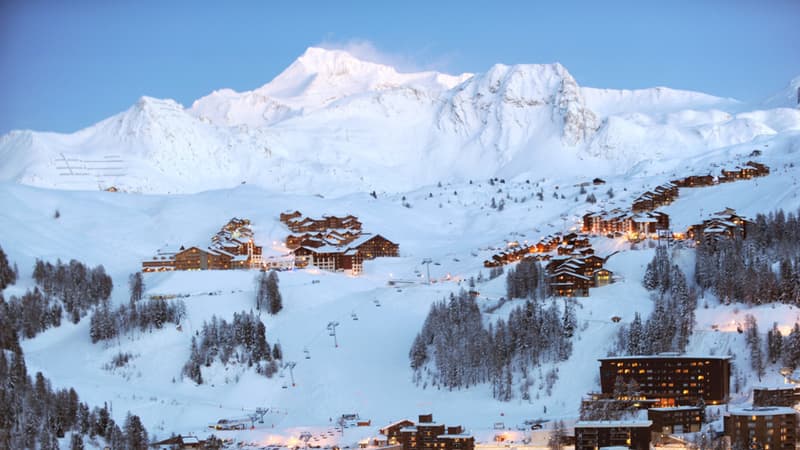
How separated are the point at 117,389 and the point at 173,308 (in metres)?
6.44

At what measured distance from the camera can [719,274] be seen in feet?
170

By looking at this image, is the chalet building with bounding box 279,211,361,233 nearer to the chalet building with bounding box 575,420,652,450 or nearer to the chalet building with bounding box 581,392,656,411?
the chalet building with bounding box 581,392,656,411

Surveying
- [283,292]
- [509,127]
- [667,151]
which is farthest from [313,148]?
[283,292]

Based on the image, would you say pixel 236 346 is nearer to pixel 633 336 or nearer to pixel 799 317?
pixel 633 336

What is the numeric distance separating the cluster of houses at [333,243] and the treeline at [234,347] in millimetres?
14269

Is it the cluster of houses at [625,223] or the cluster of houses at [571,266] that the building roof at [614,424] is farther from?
the cluster of houses at [625,223]

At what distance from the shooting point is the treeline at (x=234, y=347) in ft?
167

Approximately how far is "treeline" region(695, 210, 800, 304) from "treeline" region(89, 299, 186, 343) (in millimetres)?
20780

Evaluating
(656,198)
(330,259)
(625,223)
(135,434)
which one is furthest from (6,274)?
(656,198)

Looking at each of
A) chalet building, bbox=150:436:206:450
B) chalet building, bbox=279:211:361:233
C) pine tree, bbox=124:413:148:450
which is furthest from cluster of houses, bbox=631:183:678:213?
pine tree, bbox=124:413:148:450

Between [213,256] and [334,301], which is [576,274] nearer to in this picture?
[334,301]

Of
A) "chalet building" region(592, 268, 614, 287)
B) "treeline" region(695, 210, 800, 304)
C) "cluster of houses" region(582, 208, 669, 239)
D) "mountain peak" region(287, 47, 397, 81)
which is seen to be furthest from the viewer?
"mountain peak" region(287, 47, 397, 81)

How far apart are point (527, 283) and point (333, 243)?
17.8m

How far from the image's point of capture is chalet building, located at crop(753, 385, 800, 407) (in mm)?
42031
